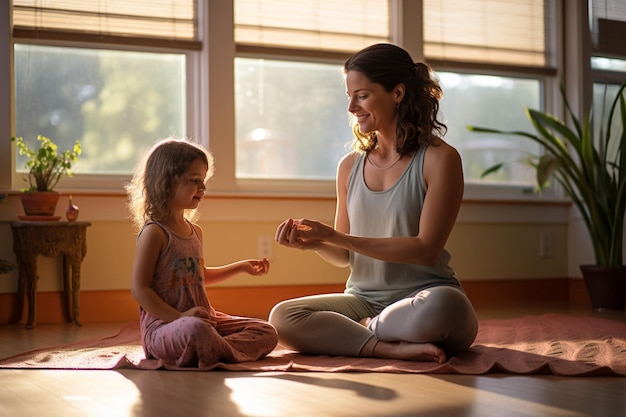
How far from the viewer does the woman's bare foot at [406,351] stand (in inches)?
95.4

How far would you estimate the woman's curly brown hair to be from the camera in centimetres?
271

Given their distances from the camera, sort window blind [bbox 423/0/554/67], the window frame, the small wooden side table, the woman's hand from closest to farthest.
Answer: the woman's hand
the small wooden side table
the window frame
window blind [bbox 423/0/554/67]

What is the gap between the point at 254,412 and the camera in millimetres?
1755

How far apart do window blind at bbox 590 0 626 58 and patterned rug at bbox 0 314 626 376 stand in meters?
2.26

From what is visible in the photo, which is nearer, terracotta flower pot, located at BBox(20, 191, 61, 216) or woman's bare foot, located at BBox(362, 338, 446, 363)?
woman's bare foot, located at BBox(362, 338, 446, 363)

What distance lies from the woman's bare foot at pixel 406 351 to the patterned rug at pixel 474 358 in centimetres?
3

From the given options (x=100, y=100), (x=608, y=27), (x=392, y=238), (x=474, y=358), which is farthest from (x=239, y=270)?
(x=608, y=27)

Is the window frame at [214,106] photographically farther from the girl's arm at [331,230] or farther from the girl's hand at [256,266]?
the girl's hand at [256,266]

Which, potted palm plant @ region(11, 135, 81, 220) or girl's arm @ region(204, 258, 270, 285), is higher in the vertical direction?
potted palm plant @ region(11, 135, 81, 220)

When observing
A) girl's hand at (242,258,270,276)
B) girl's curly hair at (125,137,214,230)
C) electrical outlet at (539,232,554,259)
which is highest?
girl's curly hair at (125,137,214,230)

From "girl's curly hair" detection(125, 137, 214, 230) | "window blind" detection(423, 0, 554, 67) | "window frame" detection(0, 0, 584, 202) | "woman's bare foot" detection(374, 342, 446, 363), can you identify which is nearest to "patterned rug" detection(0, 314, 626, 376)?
"woman's bare foot" detection(374, 342, 446, 363)

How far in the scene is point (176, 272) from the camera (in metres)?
2.57

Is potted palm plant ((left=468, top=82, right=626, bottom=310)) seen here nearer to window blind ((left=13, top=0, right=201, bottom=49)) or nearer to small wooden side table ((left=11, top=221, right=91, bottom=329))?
window blind ((left=13, top=0, right=201, bottom=49))

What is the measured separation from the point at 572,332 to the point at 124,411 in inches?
75.6
